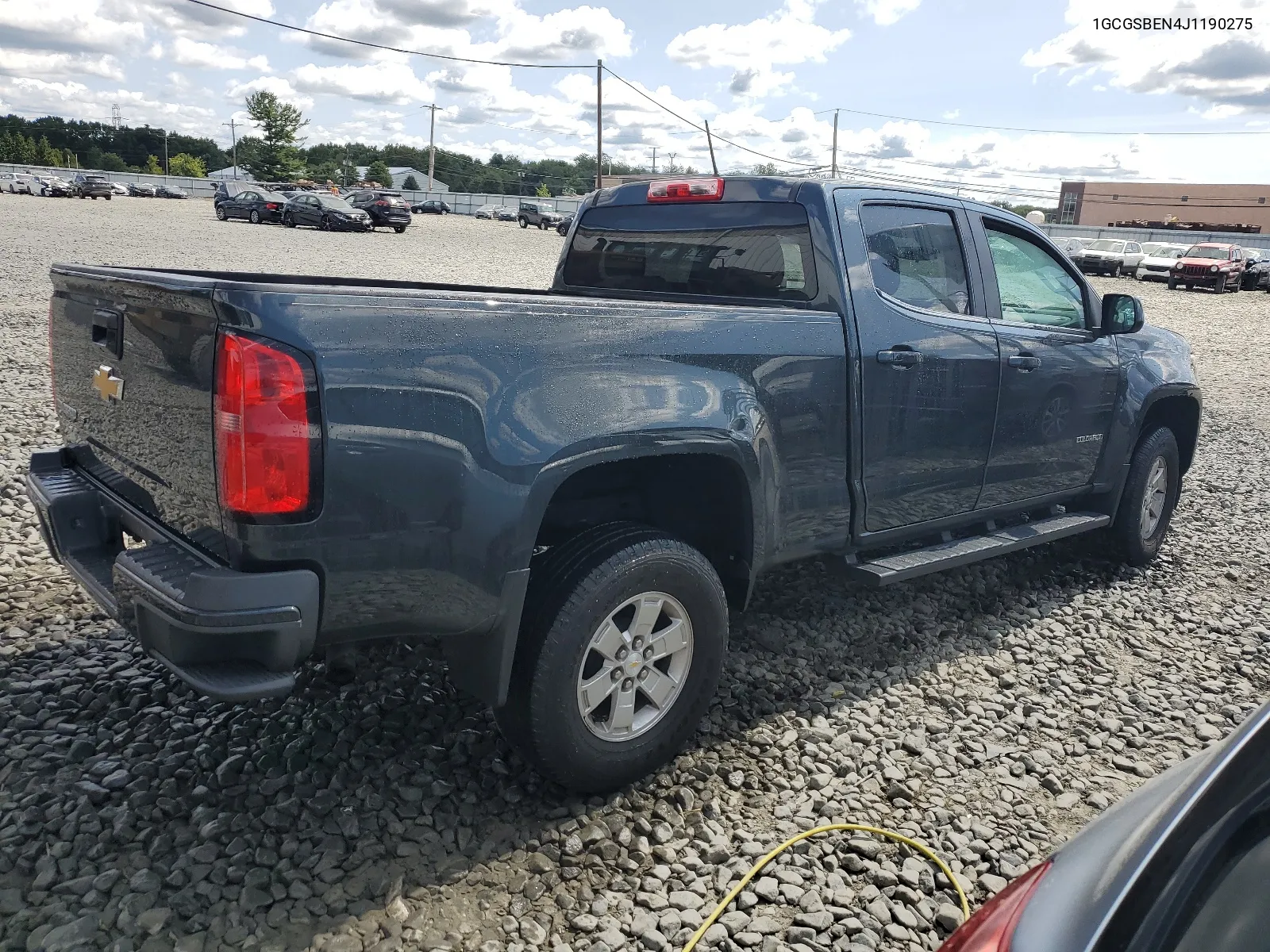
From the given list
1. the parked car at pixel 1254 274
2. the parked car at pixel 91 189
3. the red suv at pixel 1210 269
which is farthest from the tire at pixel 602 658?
the parked car at pixel 91 189

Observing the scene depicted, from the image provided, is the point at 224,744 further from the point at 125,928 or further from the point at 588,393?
the point at 588,393

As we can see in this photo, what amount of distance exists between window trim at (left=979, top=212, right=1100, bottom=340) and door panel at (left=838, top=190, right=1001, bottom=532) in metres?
0.13

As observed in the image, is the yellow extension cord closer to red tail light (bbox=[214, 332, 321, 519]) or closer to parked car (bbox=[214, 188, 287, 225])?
red tail light (bbox=[214, 332, 321, 519])

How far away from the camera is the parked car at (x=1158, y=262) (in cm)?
3177

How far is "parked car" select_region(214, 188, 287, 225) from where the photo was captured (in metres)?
36.9

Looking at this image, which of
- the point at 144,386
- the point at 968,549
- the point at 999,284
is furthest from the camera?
the point at 999,284

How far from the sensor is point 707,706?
3342 millimetres

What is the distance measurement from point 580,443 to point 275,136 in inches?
3788

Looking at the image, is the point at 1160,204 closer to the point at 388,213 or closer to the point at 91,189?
the point at 388,213

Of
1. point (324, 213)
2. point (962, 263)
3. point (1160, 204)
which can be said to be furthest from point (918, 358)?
point (1160, 204)

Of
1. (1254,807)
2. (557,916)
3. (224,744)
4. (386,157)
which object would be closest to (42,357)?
(224,744)

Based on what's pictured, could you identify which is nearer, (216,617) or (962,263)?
(216,617)

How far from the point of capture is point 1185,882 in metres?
1.14

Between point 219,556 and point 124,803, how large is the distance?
1034 millimetres
